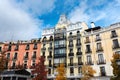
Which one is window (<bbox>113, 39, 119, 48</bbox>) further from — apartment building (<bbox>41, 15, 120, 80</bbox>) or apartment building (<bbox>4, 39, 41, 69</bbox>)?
apartment building (<bbox>4, 39, 41, 69</bbox>)

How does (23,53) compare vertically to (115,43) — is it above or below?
below

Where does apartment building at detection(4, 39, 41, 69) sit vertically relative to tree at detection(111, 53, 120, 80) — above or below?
above

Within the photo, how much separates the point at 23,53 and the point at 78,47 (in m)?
20.3

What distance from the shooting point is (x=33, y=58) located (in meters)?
52.7

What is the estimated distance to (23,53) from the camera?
54.6m

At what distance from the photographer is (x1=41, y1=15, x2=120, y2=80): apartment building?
41.8 meters

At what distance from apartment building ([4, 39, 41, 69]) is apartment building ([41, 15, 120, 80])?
2814mm

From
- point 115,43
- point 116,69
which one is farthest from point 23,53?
point 116,69

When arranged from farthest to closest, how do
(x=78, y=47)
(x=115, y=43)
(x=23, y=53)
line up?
(x=23, y=53), (x=78, y=47), (x=115, y=43)

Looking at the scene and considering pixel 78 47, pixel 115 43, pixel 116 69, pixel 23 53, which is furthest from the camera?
pixel 23 53

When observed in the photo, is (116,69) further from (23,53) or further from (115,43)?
(23,53)

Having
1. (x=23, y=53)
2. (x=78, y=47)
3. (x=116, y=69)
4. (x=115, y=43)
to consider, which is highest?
(x=115, y=43)

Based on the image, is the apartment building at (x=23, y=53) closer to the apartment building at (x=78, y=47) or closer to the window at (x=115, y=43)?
the apartment building at (x=78, y=47)

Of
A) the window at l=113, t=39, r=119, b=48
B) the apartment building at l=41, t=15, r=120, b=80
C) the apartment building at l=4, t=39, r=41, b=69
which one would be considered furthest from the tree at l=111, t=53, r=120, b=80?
the apartment building at l=4, t=39, r=41, b=69
